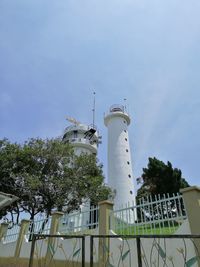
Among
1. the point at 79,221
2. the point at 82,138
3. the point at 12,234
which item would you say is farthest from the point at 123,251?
the point at 82,138

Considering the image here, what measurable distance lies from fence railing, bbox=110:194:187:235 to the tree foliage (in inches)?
312

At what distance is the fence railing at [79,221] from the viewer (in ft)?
23.0

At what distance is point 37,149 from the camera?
47.6 ft

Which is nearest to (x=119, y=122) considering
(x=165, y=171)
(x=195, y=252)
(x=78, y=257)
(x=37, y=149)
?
(x=165, y=171)

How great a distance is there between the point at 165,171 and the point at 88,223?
43.7ft

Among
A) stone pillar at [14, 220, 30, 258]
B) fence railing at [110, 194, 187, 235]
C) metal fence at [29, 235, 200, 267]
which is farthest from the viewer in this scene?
stone pillar at [14, 220, 30, 258]

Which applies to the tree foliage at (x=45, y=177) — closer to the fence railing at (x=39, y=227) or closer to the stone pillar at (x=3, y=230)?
the stone pillar at (x=3, y=230)

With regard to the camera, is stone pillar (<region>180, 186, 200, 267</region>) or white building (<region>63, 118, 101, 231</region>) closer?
stone pillar (<region>180, 186, 200, 267</region>)

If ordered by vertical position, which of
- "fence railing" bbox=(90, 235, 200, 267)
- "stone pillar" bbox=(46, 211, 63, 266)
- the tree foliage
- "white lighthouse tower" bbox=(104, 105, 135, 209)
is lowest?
"fence railing" bbox=(90, 235, 200, 267)

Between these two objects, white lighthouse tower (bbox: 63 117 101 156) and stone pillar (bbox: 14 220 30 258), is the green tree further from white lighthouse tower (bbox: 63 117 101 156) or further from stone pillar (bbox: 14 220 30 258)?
stone pillar (bbox: 14 220 30 258)

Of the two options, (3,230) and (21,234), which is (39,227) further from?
(3,230)

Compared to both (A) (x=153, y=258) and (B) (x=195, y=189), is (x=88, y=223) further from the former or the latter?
(B) (x=195, y=189)

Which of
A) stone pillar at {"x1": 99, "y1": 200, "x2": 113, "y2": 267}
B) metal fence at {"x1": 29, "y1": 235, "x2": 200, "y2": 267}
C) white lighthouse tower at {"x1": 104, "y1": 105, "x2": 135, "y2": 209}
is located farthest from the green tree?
stone pillar at {"x1": 99, "y1": 200, "x2": 113, "y2": 267}

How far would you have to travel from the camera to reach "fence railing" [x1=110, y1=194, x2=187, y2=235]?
509 cm
